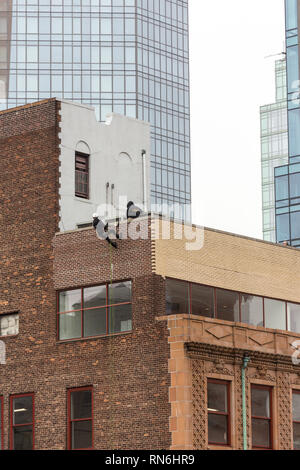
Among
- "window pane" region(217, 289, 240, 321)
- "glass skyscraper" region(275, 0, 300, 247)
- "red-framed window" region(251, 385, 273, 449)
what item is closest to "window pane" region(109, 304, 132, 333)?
"window pane" region(217, 289, 240, 321)

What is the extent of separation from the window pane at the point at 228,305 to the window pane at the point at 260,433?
4.96 meters

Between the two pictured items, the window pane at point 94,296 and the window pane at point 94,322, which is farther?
the window pane at point 94,296

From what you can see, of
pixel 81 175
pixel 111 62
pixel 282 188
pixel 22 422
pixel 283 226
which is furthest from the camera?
pixel 111 62

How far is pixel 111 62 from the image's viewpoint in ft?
603

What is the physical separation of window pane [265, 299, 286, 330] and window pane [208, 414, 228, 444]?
685cm

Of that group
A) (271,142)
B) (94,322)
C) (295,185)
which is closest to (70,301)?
(94,322)

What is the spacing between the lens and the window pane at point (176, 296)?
50188 millimetres

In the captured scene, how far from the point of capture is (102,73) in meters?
183

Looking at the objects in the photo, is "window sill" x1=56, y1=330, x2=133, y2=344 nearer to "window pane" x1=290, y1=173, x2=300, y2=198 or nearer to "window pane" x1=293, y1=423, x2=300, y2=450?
"window pane" x1=293, y1=423, x2=300, y2=450

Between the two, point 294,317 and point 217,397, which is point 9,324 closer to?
point 217,397

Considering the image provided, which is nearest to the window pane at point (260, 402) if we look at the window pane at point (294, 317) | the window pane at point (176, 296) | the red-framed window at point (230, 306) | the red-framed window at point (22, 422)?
the red-framed window at point (230, 306)

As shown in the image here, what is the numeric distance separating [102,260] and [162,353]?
18.1 ft

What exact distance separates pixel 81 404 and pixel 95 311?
4.10 m

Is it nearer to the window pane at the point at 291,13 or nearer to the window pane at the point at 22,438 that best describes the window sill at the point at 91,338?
the window pane at the point at 22,438
